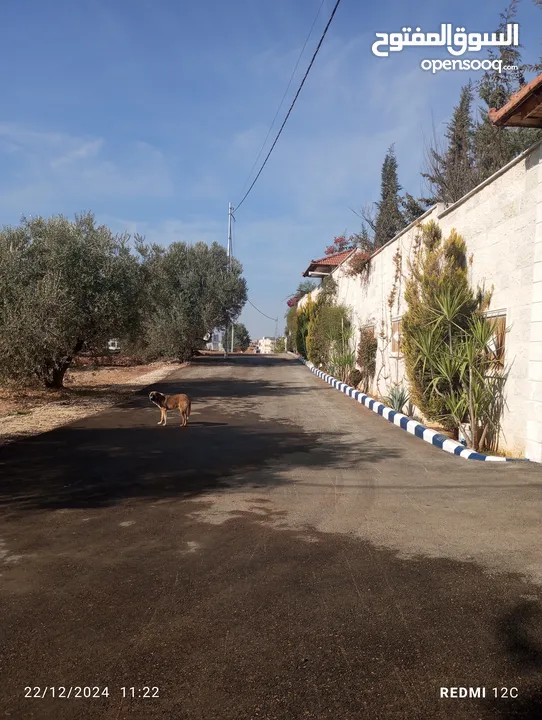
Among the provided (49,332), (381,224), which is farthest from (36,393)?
(381,224)

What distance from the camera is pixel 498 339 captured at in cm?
830

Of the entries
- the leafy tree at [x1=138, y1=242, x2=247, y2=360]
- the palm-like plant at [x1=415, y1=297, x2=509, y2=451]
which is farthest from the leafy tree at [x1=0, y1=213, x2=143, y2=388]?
the leafy tree at [x1=138, y1=242, x2=247, y2=360]

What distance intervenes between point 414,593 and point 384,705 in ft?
3.62

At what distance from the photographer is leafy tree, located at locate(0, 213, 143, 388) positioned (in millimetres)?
11664

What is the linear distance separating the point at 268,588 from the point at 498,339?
6145mm

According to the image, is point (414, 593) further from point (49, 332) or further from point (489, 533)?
point (49, 332)

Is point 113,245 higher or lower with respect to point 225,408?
higher

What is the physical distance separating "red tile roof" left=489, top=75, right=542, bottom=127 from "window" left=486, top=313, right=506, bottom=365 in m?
2.60

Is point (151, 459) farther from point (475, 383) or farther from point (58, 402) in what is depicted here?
point (58, 402)

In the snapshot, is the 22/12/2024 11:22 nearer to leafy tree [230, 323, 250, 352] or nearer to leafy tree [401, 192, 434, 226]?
leafy tree [401, 192, 434, 226]

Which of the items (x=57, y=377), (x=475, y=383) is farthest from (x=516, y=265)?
(x=57, y=377)

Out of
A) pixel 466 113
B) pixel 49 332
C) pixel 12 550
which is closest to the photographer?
pixel 12 550

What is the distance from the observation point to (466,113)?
24.0 metres

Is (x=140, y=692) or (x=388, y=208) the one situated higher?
(x=388, y=208)
